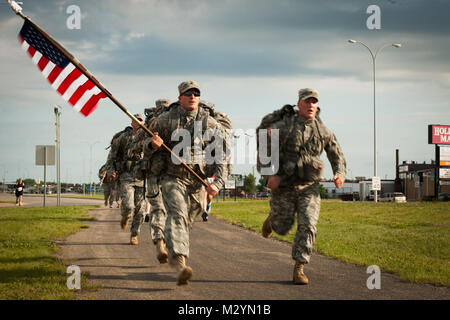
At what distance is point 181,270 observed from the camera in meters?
5.88

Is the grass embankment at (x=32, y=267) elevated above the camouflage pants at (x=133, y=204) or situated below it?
below

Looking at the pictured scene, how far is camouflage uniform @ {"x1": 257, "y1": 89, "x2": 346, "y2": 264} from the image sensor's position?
6758mm

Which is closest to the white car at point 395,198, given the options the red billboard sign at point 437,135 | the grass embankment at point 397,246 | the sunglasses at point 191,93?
the red billboard sign at point 437,135

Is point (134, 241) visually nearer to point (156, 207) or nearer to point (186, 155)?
point (156, 207)

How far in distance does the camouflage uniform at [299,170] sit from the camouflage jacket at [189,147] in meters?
0.64

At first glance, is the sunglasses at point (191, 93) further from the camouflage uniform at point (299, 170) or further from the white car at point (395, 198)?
the white car at point (395, 198)

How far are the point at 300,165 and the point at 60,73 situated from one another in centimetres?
337

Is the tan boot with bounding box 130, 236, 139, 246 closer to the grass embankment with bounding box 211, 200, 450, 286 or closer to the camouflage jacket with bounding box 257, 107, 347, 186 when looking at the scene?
the grass embankment with bounding box 211, 200, 450, 286

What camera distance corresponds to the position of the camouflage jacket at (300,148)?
6797 millimetres

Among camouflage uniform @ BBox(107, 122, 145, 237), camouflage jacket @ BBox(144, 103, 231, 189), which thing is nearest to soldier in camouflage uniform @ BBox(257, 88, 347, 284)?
camouflage jacket @ BBox(144, 103, 231, 189)

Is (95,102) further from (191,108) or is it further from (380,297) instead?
(380,297)

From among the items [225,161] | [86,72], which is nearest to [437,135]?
[225,161]

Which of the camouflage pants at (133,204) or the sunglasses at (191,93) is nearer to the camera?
the sunglasses at (191,93)

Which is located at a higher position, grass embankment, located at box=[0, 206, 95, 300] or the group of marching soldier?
the group of marching soldier
